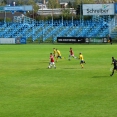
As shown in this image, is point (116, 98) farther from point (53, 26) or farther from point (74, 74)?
point (53, 26)

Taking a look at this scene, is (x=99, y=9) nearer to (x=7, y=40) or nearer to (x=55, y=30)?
(x=55, y=30)

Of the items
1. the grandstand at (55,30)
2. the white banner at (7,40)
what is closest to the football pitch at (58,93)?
the white banner at (7,40)

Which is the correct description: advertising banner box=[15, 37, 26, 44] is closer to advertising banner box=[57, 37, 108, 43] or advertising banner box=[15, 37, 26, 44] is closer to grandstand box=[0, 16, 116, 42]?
grandstand box=[0, 16, 116, 42]

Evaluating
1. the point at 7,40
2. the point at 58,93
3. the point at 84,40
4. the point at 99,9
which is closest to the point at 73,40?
the point at 84,40

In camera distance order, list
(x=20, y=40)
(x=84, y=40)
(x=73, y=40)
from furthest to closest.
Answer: (x=20, y=40), (x=73, y=40), (x=84, y=40)

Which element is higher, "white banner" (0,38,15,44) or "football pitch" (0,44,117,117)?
"white banner" (0,38,15,44)

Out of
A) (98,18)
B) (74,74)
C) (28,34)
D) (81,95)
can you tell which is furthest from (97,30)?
(81,95)

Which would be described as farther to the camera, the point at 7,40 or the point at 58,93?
the point at 7,40

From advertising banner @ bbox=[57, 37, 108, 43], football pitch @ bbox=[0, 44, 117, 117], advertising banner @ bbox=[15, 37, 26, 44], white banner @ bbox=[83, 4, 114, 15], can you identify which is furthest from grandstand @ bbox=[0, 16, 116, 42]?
football pitch @ bbox=[0, 44, 117, 117]

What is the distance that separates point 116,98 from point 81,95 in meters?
2.22

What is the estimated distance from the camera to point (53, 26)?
105 metres

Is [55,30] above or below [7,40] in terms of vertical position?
above

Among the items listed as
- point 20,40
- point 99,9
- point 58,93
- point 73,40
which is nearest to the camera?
point 58,93

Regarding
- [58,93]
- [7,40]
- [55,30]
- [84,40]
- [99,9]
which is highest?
[99,9]
